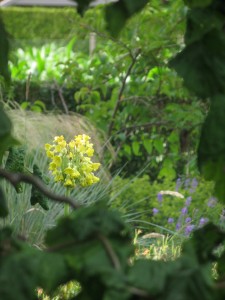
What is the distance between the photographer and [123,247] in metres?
0.96

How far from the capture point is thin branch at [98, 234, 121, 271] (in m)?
0.92

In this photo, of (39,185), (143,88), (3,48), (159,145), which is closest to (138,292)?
(39,185)

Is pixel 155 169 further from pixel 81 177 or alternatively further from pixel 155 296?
pixel 155 296

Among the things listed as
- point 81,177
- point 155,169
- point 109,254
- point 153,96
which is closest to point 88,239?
point 109,254

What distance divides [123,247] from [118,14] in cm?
30

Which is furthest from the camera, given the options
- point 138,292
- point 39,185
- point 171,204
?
point 171,204

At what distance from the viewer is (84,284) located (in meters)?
0.97

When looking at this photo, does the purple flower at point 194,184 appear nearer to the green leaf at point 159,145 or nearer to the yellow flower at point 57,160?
the green leaf at point 159,145

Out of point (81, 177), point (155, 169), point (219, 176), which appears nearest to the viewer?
point (219, 176)

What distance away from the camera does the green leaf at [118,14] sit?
104cm

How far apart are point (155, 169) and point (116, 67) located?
1890 millimetres

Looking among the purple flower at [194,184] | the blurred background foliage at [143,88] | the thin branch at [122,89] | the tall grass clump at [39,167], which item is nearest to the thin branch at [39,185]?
the tall grass clump at [39,167]

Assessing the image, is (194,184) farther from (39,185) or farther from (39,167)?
(39,185)

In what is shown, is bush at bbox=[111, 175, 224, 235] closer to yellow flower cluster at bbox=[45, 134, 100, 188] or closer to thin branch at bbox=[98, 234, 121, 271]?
yellow flower cluster at bbox=[45, 134, 100, 188]
